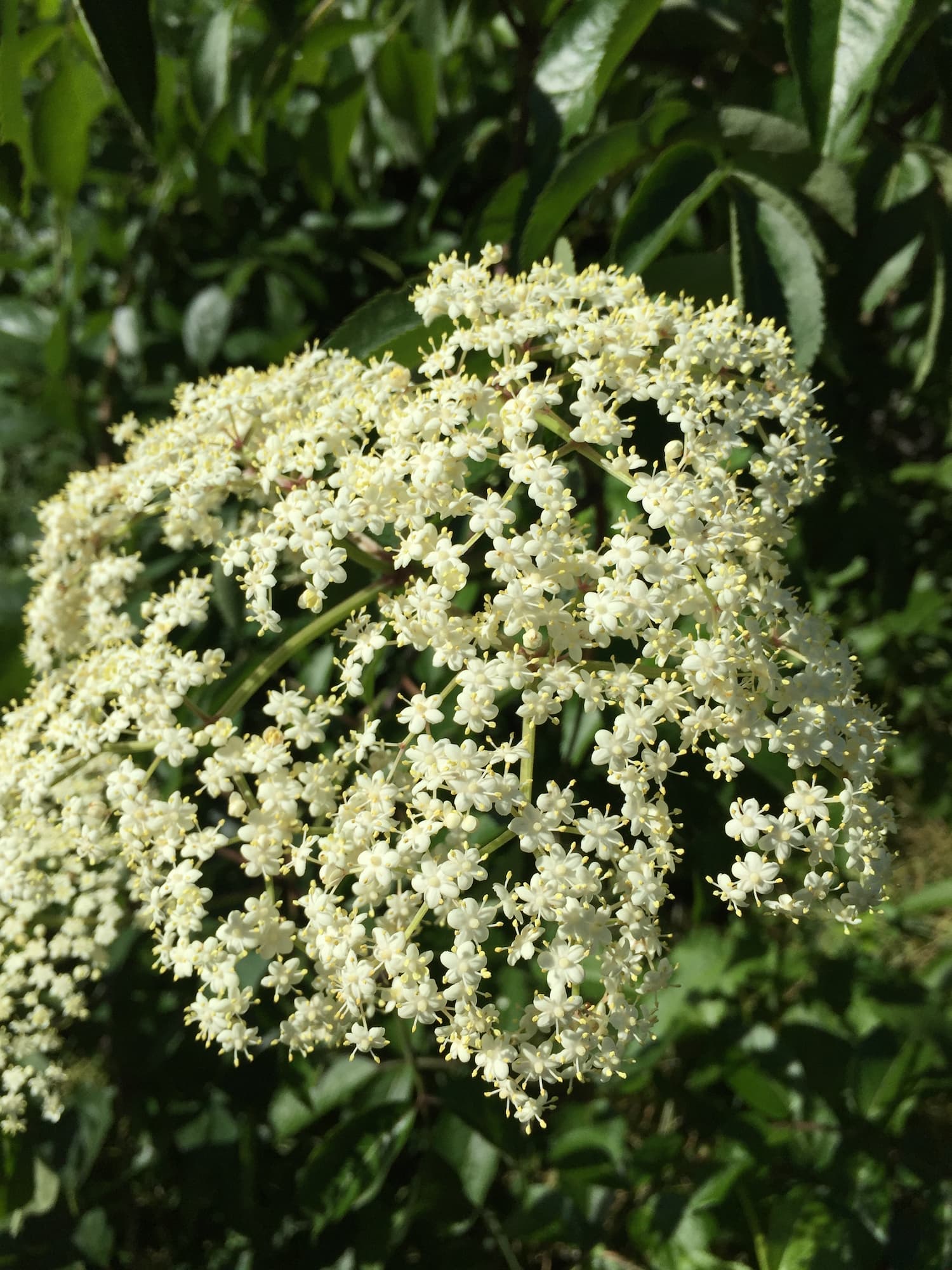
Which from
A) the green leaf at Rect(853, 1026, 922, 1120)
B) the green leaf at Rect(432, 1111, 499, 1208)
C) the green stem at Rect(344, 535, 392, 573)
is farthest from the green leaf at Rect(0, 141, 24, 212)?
the green leaf at Rect(853, 1026, 922, 1120)

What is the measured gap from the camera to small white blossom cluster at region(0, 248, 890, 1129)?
1.19 metres

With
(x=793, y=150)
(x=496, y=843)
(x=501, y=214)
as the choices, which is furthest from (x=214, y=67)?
(x=496, y=843)

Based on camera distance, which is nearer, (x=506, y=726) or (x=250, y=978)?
(x=250, y=978)

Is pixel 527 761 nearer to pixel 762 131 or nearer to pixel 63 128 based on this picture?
pixel 762 131

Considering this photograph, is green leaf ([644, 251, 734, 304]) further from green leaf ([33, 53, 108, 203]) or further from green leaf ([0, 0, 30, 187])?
green leaf ([33, 53, 108, 203])

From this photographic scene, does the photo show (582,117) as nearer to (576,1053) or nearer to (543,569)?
(543,569)

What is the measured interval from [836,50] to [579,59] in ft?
1.52

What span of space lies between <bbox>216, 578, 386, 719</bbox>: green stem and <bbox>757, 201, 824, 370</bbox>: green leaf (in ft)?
2.51

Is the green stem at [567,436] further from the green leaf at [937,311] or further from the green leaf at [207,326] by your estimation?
the green leaf at [207,326]

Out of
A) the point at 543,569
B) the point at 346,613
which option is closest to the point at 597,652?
the point at 543,569

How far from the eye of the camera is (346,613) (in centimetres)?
146

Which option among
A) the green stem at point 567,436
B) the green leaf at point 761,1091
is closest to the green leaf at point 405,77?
the green stem at point 567,436

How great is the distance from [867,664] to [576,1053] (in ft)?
8.50

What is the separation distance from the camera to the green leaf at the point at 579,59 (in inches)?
63.9
